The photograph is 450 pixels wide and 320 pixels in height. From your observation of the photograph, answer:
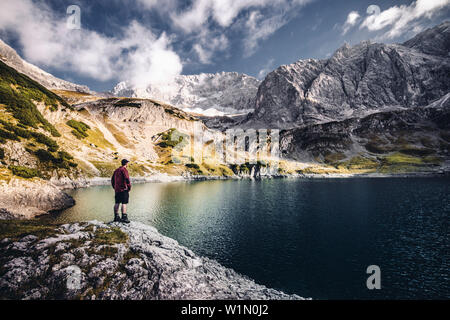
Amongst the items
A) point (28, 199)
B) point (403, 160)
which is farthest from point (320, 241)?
point (403, 160)

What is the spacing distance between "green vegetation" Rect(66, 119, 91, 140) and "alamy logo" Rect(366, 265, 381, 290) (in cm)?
14681

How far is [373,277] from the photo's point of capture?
787 inches

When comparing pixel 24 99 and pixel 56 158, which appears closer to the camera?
pixel 56 158

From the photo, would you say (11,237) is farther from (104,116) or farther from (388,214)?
(104,116)

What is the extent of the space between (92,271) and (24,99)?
428 ft

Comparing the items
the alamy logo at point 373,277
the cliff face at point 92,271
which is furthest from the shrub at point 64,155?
the alamy logo at point 373,277

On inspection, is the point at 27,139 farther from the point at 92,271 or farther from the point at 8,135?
the point at 92,271

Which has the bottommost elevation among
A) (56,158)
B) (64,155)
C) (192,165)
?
(192,165)

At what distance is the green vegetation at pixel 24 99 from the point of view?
83375 millimetres

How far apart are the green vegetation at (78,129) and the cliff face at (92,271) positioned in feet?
427

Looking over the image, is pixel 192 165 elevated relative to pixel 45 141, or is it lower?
lower

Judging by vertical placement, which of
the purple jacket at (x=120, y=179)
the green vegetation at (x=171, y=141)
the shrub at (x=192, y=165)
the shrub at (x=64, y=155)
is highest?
the green vegetation at (x=171, y=141)

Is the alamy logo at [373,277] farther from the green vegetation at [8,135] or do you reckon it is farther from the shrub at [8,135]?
the shrub at [8,135]
